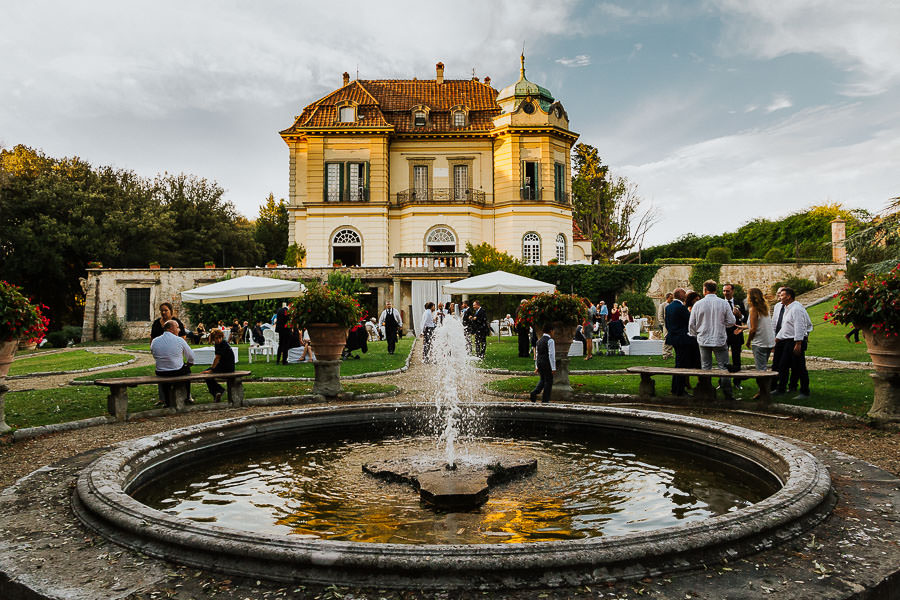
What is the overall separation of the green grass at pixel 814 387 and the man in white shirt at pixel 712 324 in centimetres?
71

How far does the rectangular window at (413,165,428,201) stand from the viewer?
36.4m

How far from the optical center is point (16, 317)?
24.6 feet

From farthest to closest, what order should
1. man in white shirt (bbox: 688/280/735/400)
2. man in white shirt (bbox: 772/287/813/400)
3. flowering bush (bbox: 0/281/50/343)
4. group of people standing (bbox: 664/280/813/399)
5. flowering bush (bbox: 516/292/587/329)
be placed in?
1. flowering bush (bbox: 516/292/587/329)
2. man in white shirt (bbox: 688/280/735/400)
3. group of people standing (bbox: 664/280/813/399)
4. man in white shirt (bbox: 772/287/813/400)
5. flowering bush (bbox: 0/281/50/343)

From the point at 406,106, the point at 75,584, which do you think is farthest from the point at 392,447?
the point at 406,106

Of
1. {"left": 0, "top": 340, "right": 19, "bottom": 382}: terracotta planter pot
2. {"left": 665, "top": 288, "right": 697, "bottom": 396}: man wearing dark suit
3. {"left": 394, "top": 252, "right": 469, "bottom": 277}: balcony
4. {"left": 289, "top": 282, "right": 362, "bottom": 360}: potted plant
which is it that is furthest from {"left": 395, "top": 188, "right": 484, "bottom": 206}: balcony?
{"left": 0, "top": 340, "right": 19, "bottom": 382}: terracotta planter pot

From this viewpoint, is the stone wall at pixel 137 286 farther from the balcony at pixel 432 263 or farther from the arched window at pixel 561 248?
the arched window at pixel 561 248

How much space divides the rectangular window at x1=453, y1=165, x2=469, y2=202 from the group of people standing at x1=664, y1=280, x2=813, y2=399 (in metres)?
27.0

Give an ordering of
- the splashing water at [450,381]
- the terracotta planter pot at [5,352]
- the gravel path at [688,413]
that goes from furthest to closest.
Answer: the terracotta planter pot at [5,352] → the splashing water at [450,381] → the gravel path at [688,413]

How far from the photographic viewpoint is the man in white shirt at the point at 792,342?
9.12 meters

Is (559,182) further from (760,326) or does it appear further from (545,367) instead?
(545,367)

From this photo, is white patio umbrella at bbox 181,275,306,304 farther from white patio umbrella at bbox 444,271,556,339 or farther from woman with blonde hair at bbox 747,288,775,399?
woman with blonde hair at bbox 747,288,775,399

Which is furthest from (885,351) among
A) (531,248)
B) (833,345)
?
(531,248)

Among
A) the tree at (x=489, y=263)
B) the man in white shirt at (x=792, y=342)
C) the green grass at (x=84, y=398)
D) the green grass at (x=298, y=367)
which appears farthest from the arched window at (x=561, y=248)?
the man in white shirt at (x=792, y=342)

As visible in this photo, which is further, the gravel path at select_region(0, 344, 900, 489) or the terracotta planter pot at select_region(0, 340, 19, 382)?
the terracotta planter pot at select_region(0, 340, 19, 382)
